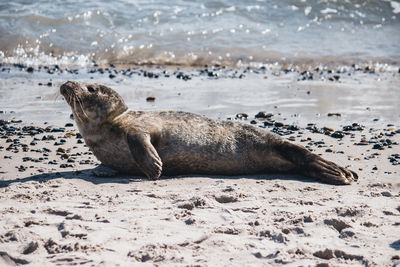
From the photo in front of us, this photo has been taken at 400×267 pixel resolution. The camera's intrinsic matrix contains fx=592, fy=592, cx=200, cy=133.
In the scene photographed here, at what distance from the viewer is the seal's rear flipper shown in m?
5.95

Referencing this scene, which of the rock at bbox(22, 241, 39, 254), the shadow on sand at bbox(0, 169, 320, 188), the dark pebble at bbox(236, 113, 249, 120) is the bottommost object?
the shadow on sand at bbox(0, 169, 320, 188)

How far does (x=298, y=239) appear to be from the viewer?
13.2 feet

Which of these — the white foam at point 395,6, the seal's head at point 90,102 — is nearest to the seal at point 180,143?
the seal's head at point 90,102

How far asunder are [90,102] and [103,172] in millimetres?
758

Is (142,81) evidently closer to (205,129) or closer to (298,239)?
(205,129)

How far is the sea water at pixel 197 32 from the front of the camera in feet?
52.4

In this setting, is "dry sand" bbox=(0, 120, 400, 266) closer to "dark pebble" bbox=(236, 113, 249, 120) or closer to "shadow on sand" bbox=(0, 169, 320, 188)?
"shadow on sand" bbox=(0, 169, 320, 188)

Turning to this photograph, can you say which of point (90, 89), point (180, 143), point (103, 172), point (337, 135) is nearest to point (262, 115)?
point (337, 135)

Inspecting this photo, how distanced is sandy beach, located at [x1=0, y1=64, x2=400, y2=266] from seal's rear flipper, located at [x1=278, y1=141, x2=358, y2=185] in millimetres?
110

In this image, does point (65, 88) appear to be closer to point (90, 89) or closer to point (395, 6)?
point (90, 89)

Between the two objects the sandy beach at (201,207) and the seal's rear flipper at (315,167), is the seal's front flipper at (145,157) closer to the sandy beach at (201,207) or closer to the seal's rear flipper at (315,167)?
the sandy beach at (201,207)

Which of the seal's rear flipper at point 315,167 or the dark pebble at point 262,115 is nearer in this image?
the seal's rear flipper at point 315,167

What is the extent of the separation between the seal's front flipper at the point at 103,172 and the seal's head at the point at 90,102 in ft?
1.59

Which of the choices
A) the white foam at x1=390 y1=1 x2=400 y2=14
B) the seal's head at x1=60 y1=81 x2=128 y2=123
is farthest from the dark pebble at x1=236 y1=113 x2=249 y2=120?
the white foam at x1=390 y1=1 x2=400 y2=14
